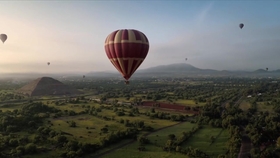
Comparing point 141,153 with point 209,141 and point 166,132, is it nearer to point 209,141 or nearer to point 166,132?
point 166,132

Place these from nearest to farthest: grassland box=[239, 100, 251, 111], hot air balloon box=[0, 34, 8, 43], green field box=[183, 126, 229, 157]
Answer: green field box=[183, 126, 229, 157], hot air balloon box=[0, 34, 8, 43], grassland box=[239, 100, 251, 111]

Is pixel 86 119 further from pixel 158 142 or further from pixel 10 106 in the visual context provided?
pixel 10 106

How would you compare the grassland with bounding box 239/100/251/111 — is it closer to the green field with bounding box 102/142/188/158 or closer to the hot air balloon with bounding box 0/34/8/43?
the green field with bounding box 102/142/188/158

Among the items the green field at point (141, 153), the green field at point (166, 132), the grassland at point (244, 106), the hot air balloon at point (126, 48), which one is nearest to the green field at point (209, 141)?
the green field at point (166, 132)

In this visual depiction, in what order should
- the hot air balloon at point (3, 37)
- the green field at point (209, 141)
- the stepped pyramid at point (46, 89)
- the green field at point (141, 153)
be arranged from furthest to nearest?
the stepped pyramid at point (46, 89) → the hot air balloon at point (3, 37) → the green field at point (209, 141) → the green field at point (141, 153)

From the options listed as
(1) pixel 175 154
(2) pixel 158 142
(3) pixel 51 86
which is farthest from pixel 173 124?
(3) pixel 51 86

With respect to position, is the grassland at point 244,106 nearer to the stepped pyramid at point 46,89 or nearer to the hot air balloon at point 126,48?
the hot air balloon at point 126,48

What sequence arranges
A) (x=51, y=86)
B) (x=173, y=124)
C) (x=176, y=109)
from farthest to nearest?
1. (x=51, y=86)
2. (x=176, y=109)
3. (x=173, y=124)

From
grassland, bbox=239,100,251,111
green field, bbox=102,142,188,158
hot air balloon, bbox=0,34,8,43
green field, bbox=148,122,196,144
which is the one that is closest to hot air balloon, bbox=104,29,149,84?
green field, bbox=102,142,188,158
